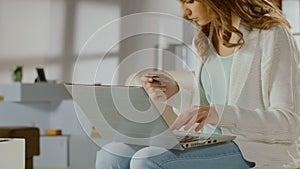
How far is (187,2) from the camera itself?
2006 mm

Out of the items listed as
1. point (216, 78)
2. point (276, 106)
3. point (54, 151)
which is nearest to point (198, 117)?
point (276, 106)

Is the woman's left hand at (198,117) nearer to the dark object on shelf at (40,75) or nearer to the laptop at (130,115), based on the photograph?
the laptop at (130,115)

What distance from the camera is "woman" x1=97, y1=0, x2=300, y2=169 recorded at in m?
1.77

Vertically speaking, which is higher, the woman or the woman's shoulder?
the woman's shoulder

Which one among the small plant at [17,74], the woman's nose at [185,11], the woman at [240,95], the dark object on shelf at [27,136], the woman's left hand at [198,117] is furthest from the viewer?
the small plant at [17,74]

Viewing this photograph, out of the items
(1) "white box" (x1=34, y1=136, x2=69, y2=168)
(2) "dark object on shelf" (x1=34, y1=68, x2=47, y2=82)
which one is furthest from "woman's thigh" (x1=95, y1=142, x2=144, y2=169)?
(2) "dark object on shelf" (x1=34, y1=68, x2=47, y2=82)

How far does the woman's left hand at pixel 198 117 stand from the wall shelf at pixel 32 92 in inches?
190

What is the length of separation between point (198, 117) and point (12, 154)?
0.77 metres

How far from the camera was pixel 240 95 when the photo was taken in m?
1.92

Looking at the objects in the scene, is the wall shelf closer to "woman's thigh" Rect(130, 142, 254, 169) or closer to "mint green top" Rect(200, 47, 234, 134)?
"mint green top" Rect(200, 47, 234, 134)

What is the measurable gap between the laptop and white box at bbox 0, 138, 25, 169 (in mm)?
413

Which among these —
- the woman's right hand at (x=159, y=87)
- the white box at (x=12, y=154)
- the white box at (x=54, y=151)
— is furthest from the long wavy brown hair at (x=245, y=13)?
the white box at (x=54, y=151)

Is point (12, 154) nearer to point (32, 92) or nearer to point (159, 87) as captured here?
point (159, 87)

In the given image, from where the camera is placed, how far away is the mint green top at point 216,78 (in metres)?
2.00
